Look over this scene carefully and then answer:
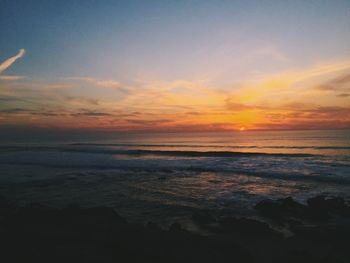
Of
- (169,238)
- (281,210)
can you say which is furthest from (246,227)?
(169,238)

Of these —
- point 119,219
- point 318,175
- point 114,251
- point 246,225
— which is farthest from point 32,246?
point 318,175

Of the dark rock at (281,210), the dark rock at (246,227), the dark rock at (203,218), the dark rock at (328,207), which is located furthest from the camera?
the dark rock at (328,207)

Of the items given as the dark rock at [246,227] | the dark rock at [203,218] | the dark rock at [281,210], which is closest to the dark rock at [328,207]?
the dark rock at [281,210]

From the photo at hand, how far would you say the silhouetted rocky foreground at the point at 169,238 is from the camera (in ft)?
17.2

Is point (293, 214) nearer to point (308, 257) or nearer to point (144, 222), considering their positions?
point (308, 257)

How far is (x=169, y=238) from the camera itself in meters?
6.12

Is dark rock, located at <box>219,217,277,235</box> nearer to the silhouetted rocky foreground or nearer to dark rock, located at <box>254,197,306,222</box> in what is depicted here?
the silhouetted rocky foreground

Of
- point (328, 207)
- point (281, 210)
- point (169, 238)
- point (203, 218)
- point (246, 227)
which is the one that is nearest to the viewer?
point (169, 238)

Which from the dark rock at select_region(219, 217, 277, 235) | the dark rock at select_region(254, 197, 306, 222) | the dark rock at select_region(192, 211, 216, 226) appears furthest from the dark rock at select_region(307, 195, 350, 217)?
the dark rock at select_region(192, 211, 216, 226)

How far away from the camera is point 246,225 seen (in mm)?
7215

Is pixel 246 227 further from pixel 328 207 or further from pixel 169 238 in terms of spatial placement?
pixel 328 207

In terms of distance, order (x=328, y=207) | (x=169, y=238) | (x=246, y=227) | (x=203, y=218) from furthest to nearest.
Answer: (x=328, y=207), (x=203, y=218), (x=246, y=227), (x=169, y=238)

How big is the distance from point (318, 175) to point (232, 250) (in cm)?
1451

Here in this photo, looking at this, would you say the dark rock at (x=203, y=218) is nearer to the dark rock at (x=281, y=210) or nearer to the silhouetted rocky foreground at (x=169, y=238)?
the silhouetted rocky foreground at (x=169, y=238)
